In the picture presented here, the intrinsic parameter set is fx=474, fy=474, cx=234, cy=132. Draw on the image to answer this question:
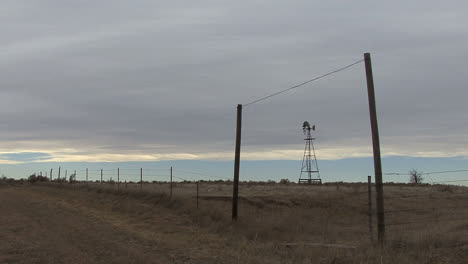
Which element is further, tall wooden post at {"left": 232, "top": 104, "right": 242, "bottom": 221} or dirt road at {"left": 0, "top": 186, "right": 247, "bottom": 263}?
tall wooden post at {"left": 232, "top": 104, "right": 242, "bottom": 221}

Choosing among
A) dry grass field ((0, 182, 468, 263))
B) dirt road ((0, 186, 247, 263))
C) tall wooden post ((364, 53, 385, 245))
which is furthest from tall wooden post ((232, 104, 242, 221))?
tall wooden post ((364, 53, 385, 245))

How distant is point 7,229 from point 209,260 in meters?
8.41

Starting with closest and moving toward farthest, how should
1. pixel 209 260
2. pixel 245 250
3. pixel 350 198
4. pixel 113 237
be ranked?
pixel 209 260 < pixel 245 250 < pixel 113 237 < pixel 350 198

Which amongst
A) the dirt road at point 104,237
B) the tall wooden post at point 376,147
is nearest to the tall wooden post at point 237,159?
the dirt road at point 104,237

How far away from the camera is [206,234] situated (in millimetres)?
16078

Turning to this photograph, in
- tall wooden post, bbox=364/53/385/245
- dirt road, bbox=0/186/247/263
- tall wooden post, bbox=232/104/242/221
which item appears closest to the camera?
dirt road, bbox=0/186/247/263

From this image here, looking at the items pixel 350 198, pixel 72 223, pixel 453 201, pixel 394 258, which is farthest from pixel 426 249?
pixel 453 201

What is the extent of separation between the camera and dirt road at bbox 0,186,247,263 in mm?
11086

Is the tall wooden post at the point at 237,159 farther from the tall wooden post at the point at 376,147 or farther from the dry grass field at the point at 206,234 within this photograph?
the tall wooden post at the point at 376,147

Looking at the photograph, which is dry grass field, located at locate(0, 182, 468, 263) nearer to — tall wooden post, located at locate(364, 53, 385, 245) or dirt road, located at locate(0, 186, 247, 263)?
dirt road, located at locate(0, 186, 247, 263)

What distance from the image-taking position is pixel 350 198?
31.2m

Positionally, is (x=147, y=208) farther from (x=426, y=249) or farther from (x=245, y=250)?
(x=426, y=249)

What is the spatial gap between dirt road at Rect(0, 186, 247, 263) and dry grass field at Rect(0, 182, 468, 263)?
27 mm

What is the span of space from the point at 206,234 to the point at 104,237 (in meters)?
3.54
